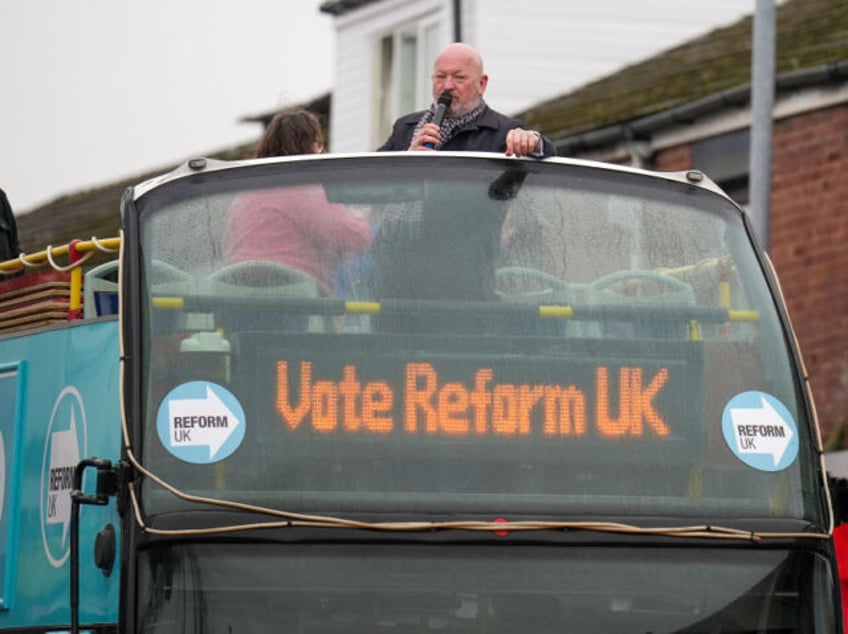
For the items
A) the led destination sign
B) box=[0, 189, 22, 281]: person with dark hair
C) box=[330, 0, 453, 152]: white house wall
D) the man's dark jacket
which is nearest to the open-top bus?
the led destination sign

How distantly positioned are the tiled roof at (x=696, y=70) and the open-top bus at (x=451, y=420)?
14.8m

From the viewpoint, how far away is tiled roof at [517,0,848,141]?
24.3m

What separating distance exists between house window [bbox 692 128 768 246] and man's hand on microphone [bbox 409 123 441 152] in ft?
50.5

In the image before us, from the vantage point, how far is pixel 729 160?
23.9 m

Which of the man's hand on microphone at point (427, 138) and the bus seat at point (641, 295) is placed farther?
the man's hand on microphone at point (427, 138)

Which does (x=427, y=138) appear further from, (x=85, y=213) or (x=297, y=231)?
(x=85, y=213)

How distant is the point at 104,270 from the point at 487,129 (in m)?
1.54

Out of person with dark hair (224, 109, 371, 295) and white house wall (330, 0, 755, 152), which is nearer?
person with dark hair (224, 109, 371, 295)

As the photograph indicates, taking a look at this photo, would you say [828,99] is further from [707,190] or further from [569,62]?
[707,190]

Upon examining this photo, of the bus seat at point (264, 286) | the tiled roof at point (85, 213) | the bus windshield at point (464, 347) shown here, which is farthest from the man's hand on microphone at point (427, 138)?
the tiled roof at point (85, 213)

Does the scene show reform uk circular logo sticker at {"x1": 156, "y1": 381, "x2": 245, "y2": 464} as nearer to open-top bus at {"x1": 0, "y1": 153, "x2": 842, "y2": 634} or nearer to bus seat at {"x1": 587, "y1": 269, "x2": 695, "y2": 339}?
open-top bus at {"x1": 0, "y1": 153, "x2": 842, "y2": 634}

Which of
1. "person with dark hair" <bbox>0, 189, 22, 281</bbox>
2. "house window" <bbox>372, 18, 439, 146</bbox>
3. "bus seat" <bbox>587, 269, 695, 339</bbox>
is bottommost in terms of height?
"bus seat" <bbox>587, 269, 695, 339</bbox>

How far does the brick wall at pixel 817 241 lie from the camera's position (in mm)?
21984

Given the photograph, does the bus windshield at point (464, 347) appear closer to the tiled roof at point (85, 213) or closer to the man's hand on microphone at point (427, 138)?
the man's hand on microphone at point (427, 138)
